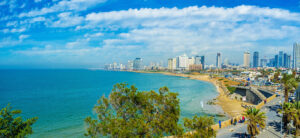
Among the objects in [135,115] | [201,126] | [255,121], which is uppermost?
[135,115]

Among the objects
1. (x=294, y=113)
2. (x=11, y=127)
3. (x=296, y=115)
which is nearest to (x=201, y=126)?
(x=296, y=115)

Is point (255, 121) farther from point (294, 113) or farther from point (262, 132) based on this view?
point (262, 132)

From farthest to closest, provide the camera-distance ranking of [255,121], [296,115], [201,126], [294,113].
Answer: [294,113] → [296,115] → [255,121] → [201,126]

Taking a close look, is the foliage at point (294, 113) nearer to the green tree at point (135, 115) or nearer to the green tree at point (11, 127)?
the green tree at point (135, 115)

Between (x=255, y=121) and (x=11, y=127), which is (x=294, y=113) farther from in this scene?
(x=11, y=127)

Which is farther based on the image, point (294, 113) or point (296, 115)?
point (294, 113)

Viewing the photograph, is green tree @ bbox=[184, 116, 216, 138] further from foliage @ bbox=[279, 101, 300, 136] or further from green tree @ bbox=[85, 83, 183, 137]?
foliage @ bbox=[279, 101, 300, 136]

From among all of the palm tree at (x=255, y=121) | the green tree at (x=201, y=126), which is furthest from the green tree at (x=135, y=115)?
the palm tree at (x=255, y=121)

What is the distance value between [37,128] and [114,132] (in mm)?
24948

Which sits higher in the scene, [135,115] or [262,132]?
[135,115]

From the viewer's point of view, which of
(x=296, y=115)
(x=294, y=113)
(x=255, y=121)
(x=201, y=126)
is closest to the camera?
(x=201, y=126)

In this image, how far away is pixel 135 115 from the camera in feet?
38.5

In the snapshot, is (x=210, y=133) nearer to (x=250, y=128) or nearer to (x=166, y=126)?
(x=166, y=126)

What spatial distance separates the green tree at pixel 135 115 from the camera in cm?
1084
